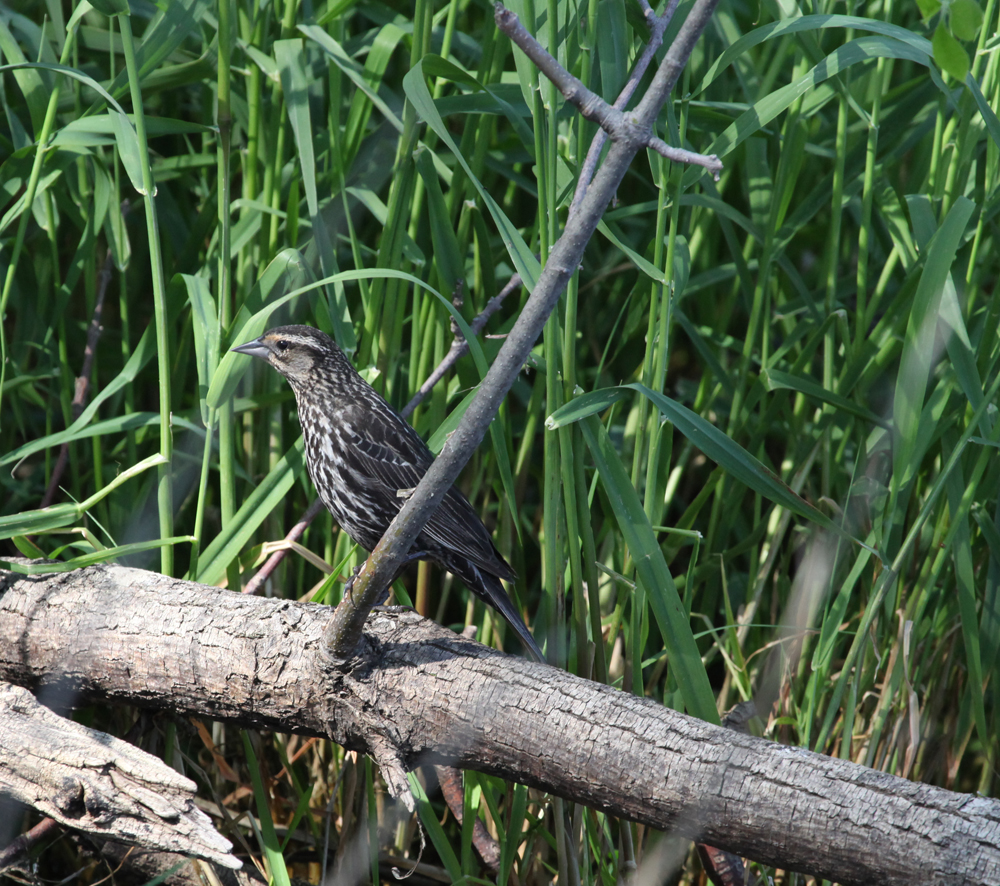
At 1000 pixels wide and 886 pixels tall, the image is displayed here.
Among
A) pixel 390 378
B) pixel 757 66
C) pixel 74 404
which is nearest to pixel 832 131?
pixel 757 66

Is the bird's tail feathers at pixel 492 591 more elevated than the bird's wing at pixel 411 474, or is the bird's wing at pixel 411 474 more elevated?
the bird's wing at pixel 411 474

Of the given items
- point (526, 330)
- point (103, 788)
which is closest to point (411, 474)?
point (103, 788)

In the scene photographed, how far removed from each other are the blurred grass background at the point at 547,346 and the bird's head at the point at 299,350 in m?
0.07

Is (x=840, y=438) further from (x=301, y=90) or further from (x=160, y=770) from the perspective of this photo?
(x=160, y=770)

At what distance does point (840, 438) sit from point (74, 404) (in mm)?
2160

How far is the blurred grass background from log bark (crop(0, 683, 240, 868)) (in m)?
0.41

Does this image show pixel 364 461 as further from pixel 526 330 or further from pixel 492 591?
pixel 526 330

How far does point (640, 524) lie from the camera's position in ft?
5.66

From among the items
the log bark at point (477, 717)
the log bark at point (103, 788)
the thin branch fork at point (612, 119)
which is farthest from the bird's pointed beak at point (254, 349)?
the thin branch fork at point (612, 119)

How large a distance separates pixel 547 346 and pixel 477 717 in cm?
72

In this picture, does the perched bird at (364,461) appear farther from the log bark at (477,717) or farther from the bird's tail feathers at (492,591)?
the log bark at (477,717)

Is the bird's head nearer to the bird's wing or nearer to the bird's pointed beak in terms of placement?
the bird's pointed beak

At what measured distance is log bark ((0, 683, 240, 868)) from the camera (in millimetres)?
1567

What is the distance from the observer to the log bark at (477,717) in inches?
55.6
